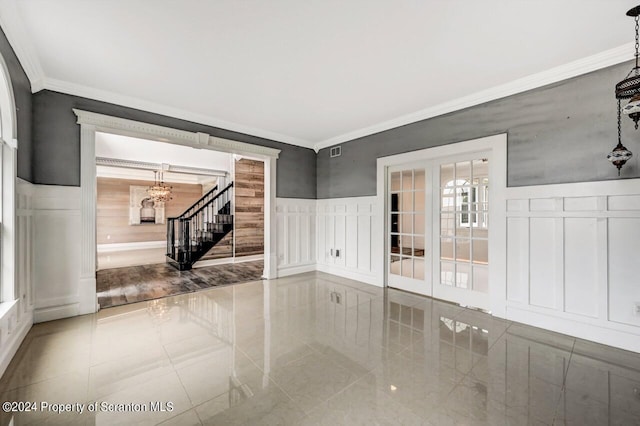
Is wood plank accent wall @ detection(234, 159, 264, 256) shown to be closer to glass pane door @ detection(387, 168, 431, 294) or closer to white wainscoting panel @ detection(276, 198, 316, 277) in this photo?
white wainscoting panel @ detection(276, 198, 316, 277)

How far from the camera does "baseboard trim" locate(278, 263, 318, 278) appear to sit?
5470 millimetres

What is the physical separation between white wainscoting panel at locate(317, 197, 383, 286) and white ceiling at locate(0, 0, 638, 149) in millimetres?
2008

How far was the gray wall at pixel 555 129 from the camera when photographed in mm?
2707

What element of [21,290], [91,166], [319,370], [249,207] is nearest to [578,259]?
[319,370]

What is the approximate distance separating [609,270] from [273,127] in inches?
192

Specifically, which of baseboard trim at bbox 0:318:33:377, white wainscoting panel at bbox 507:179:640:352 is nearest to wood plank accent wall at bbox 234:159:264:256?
baseboard trim at bbox 0:318:33:377

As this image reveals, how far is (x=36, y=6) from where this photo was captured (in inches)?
82.1

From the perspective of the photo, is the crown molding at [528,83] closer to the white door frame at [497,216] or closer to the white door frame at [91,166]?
the white door frame at [497,216]

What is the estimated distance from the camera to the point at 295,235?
571 centimetres

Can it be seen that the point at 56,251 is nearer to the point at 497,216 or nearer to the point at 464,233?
the point at 464,233

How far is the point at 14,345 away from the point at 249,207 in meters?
5.24

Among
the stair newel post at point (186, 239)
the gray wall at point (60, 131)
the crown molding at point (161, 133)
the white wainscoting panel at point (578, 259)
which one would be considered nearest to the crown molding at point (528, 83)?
the white wainscoting panel at point (578, 259)

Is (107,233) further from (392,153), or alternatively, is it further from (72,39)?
(392,153)

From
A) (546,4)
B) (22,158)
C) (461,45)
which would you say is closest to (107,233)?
(22,158)
